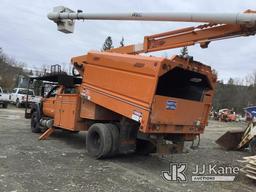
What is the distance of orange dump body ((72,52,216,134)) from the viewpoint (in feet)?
32.0

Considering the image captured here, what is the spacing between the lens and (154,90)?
9.62 metres

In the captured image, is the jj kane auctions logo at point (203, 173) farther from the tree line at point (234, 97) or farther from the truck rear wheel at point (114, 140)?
the tree line at point (234, 97)

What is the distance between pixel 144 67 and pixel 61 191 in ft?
12.3

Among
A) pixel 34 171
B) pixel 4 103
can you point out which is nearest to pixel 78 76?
pixel 34 171

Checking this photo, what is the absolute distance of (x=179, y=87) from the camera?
36.6 ft

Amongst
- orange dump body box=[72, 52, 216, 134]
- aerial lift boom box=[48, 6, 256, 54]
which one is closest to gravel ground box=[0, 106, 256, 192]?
orange dump body box=[72, 52, 216, 134]

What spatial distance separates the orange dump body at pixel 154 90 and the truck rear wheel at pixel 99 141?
0.61 metres

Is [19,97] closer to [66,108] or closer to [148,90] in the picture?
[66,108]

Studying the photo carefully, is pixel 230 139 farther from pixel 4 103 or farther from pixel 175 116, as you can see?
pixel 4 103

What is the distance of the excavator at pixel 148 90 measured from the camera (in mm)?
9703

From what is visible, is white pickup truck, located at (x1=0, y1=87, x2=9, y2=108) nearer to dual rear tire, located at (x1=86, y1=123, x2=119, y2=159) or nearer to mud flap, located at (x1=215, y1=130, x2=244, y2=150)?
mud flap, located at (x1=215, y1=130, x2=244, y2=150)

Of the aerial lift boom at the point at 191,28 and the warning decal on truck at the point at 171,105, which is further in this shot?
the warning decal on truck at the point at 171,105

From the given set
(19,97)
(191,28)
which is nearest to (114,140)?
(191,28)

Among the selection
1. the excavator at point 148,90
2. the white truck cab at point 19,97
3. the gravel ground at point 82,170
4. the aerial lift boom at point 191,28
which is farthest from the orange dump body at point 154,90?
the white truck cab at point 19,97
